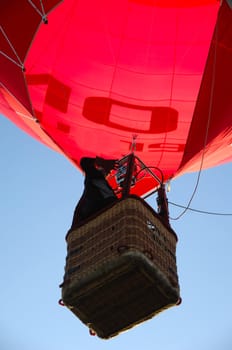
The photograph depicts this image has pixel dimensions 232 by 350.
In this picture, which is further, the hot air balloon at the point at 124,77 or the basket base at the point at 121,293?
the hot air balloon at the point at 124,77

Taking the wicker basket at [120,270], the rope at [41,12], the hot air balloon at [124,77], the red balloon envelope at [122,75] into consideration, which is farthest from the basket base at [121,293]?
the rope at [41,12]

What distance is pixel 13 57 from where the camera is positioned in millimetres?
4625

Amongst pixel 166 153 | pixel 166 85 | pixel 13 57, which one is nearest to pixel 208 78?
pixel 166 85

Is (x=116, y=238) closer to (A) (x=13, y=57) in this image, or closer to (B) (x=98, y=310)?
(B) (x=98, y=310)

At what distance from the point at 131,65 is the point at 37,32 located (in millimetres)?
758

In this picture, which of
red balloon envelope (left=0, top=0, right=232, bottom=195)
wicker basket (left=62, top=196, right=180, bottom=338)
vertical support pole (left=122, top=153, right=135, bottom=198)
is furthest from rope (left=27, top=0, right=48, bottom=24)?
wicker basket (left=62, top=196, right=180, bottom=338)

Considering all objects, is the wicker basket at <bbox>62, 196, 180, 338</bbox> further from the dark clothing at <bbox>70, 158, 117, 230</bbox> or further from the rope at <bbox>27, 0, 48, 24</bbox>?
the rope at <bbox>27, 0, 48, 24</bbox>

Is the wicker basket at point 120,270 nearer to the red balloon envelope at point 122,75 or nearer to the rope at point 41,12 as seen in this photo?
the red balloon envelope at point 122,75

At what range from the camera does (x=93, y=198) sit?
3873 mm

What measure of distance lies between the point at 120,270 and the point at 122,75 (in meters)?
1.99

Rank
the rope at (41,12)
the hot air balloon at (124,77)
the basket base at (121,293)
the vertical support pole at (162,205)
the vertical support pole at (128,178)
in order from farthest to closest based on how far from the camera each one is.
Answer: the hot air balloon at (124,77) → the rope at (41,12) → the vertical support pole at (162,205) → the vertical support pole at (128,178) → the basket base at (121,293)

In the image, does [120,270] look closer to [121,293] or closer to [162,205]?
[121,293]

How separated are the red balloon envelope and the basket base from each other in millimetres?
1655

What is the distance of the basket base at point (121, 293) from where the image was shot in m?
3.29
